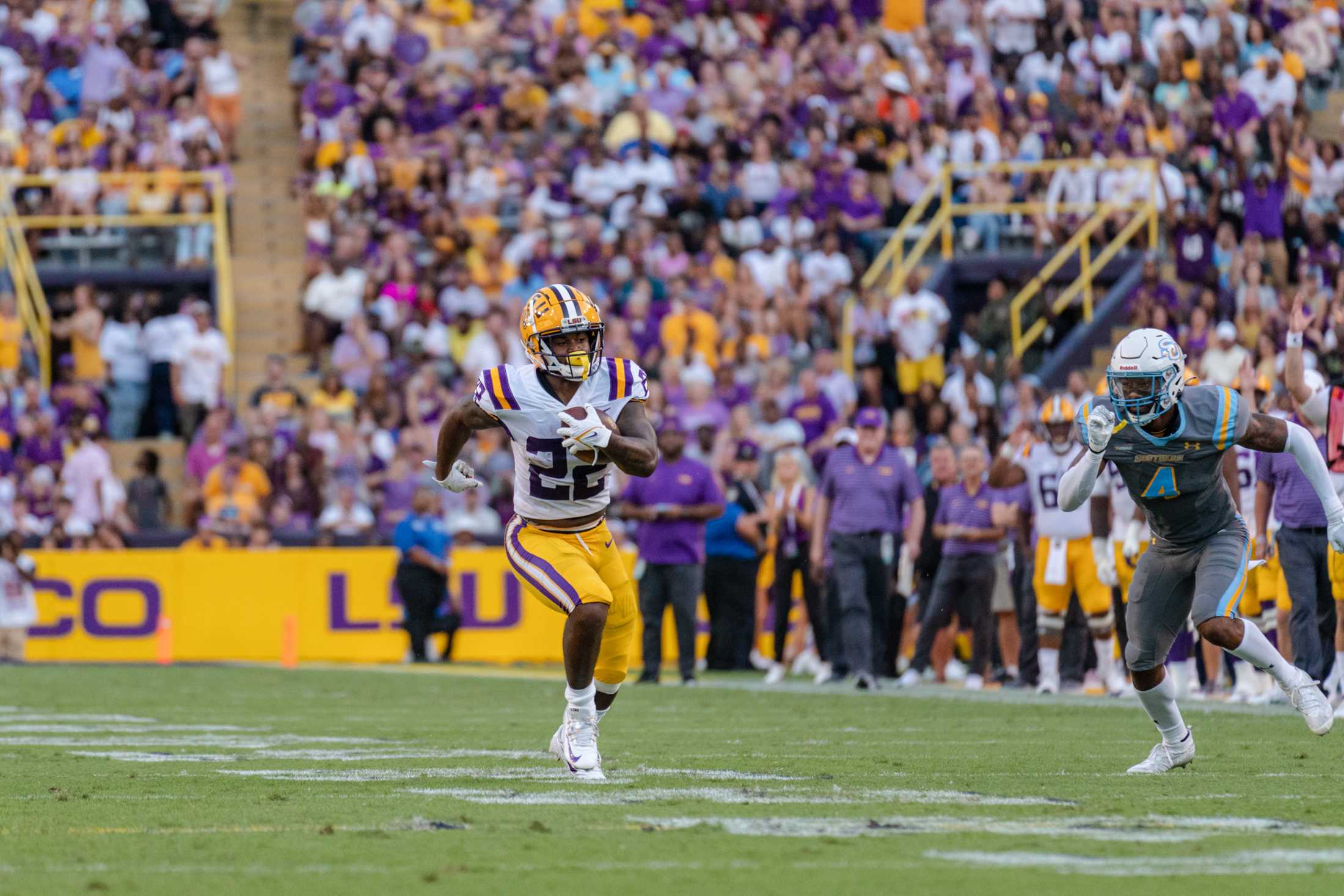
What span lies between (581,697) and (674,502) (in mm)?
7994

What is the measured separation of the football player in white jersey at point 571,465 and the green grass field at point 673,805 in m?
0.45

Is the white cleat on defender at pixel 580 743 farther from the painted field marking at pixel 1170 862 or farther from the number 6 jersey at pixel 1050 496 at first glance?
the number 6 jersey at pixel 1050 496

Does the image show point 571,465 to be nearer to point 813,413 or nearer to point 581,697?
point 581,697

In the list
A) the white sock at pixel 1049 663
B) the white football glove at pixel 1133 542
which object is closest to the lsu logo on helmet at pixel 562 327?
the white football glove at pixel 1133 542

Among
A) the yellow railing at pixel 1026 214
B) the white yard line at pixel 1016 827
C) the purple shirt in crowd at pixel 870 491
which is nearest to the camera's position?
the white yard line at pixel 1016 827

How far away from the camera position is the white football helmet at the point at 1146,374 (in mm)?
8172

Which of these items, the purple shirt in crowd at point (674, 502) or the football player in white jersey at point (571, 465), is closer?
the football player in white jersey at point (571, 465)

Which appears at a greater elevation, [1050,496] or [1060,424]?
[1060,424]

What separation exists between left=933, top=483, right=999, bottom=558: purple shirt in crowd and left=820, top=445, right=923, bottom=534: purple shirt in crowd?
232 mm

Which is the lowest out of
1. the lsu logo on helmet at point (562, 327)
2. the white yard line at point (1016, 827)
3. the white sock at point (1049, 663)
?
the white sock at point (1049, 663)

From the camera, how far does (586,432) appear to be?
25.8 ft

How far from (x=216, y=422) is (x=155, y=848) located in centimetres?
1567

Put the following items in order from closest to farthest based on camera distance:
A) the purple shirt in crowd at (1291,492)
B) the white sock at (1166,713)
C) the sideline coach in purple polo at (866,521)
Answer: the white sock at (1166,713), the purple shirt in crowd at (1291,492), the sideline coach in purple polo at (866,521)

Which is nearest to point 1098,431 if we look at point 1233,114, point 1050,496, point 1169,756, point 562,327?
point 1169,756
